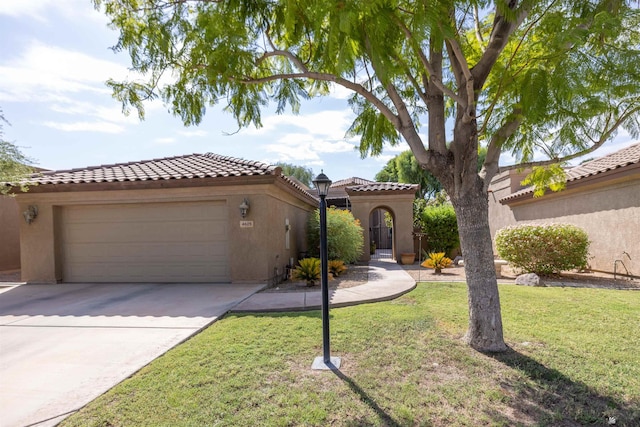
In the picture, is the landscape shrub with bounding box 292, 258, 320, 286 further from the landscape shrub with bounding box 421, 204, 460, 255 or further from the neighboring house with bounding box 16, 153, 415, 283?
the landscape shrub with bounding box 421, 204, 460, 255

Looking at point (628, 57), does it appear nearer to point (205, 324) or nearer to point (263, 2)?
point (263, 2)

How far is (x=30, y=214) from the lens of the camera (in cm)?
1077

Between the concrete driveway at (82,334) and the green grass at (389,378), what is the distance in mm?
361

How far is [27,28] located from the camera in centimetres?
652

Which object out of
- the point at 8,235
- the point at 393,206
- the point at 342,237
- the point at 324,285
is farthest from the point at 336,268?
the point at 8,235

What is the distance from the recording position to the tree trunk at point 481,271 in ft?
15.4

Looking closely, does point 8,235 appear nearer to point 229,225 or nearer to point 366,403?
point 229,225

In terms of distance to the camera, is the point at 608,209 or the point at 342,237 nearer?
the point at 608,209

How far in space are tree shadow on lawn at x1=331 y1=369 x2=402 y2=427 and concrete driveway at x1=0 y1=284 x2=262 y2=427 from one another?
2669mm

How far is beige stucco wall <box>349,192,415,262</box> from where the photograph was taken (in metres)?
16.2

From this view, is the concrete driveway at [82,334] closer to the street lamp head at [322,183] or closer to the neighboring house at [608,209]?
the street lamp head at [322,183]

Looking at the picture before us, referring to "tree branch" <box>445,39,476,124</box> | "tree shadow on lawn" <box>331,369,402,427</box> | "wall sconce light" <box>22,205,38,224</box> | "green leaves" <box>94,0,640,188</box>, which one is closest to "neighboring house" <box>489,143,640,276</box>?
"green leaves" <box>94,0,640,188</box>

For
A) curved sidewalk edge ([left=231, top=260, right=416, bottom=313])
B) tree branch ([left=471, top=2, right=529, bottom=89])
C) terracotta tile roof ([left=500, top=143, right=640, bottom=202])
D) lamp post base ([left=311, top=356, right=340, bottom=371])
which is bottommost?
lamp post base ([left=311, top=356, right=340, bottom=371])

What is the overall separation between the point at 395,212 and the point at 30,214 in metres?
14.0
